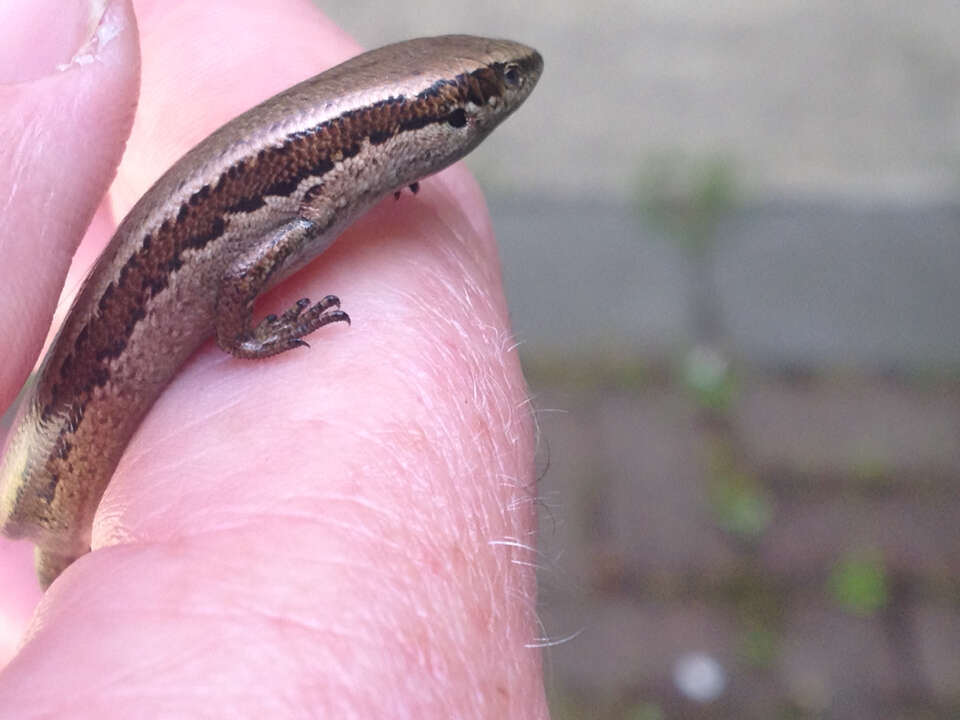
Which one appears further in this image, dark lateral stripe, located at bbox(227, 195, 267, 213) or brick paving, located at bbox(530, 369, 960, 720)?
brick paving, located at bbox(530, 369, 960, 720)

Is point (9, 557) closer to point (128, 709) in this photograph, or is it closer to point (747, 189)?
point (128, 709)

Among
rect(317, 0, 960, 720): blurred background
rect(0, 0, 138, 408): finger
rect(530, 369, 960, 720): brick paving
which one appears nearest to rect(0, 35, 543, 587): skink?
rect(0, 0, 138, 408): finger

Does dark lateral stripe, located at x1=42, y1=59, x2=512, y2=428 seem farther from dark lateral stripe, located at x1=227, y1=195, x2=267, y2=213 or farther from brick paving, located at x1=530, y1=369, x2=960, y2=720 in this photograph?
brick paving, located at x1=530, y1=369, x2=960, y2=720

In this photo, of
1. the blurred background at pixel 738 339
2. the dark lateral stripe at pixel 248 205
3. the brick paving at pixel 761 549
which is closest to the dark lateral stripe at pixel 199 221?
the dark lateral stripe at pixel 248 205

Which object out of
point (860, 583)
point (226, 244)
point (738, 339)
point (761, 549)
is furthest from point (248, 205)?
point (738, 339)

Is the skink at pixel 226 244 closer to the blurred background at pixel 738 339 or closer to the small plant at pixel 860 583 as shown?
the blurred background at pixel 738 339

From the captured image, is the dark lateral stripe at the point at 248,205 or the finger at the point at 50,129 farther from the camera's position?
the dark lateral stripe at the point at 248,205

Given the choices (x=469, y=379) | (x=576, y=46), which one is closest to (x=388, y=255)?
(x=469, y=379)
